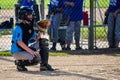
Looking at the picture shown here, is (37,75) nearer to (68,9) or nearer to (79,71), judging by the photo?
(79,71)

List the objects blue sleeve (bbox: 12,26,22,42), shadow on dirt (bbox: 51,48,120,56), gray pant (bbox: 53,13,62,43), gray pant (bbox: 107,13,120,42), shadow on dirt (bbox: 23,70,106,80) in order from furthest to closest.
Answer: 1. gray pant (bbox: 53,13,62,43)
2. gray pant (bbox: 107,13,120,42)
3. shadow on dirt (bbox: 51,48,120,56)
4. blue sleeve (bbox: 12,26,22,42)
5. shadow on dirt (bbox: 23,70,106,80)

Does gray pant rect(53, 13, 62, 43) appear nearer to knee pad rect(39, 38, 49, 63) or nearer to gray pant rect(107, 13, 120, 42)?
gray pant rect(107, 13, 120, 42)

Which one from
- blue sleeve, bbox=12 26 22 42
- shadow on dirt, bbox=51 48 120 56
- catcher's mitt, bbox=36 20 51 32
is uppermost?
catcher's mitt, bbox=36 20 51 32

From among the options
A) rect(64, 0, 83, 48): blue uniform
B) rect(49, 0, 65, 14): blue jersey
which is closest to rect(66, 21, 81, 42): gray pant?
rect(64, 0, 83, 48): blue uniform

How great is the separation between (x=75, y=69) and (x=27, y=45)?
107 centimetres

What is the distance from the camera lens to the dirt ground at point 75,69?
26.6 feet

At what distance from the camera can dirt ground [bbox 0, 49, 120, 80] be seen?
8.11 meters

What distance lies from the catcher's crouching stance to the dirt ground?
0.19 meters

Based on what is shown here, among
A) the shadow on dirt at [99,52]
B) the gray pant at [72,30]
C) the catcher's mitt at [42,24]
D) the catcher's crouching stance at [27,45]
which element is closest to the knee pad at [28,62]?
the catcher's crouching stance at [27,45]

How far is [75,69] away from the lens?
9.03m

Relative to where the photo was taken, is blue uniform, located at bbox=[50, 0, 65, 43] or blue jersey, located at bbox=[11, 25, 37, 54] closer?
blue jersey, located at bbox=[11, 25, 37, 54]

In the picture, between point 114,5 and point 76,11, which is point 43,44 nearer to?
point 76,11

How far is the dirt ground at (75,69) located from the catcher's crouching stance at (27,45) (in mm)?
190

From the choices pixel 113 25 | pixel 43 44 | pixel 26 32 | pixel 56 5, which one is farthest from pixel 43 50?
pixel 113 25
